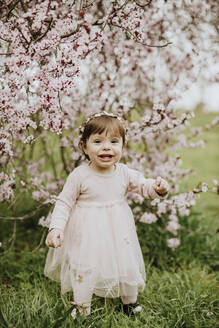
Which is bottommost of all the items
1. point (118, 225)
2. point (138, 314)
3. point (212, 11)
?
point (138, 314)

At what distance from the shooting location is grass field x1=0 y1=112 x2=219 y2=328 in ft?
6.30

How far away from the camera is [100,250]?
2051 millimetres

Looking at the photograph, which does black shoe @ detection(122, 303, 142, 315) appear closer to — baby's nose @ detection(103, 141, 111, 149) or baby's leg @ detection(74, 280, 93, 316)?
baby's leg @ detection(74, 280, 93, 316)

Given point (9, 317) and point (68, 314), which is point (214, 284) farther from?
point (9, 317)

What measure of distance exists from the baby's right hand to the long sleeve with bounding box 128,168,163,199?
576 mm

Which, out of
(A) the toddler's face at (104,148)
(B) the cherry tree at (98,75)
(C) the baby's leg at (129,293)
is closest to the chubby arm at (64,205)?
(A) the toddler's face at (104,148)

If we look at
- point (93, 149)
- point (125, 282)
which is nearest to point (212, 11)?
point (93, 149)

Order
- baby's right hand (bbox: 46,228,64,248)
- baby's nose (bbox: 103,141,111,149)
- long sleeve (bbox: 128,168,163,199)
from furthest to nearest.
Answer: long sleeve (bbox: 128,168,163,199) → baby's nose (bbox: 103,141,111,149) → baby's right hand (bbox: 46,228,64,248)

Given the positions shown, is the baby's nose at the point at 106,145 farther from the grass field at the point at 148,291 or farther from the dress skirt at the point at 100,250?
the grass field at the point at 148,291

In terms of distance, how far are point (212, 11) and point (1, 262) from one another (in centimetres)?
283

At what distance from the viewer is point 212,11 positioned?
10.2 ft

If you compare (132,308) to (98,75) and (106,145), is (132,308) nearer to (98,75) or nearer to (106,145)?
(106,145)

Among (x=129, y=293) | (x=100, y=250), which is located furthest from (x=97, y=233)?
(x=129, y=293)

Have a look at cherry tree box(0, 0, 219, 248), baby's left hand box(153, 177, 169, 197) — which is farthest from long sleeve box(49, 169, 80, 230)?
baby's left hand box(153, 177, 169, 197)
